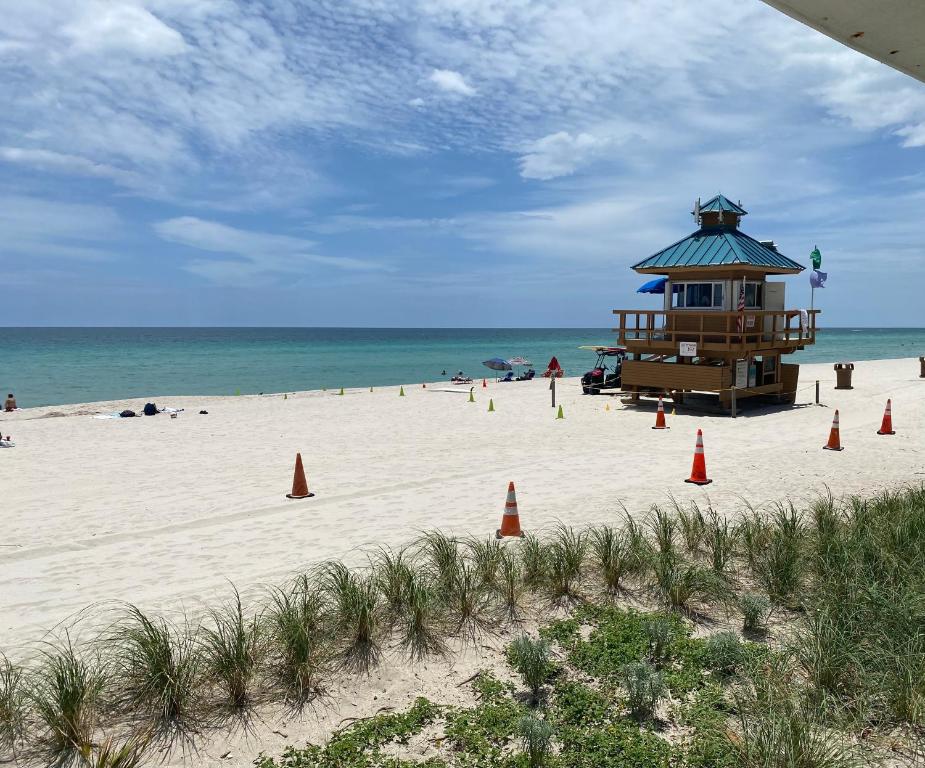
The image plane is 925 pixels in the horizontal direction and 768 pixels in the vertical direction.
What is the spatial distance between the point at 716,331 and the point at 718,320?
1.23 ft

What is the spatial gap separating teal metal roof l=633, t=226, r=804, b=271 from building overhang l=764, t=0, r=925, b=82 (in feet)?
47.7

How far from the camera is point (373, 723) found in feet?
12.7

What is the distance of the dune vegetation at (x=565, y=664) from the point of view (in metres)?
3.56

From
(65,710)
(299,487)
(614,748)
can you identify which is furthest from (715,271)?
(65,710)

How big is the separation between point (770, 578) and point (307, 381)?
46.2 m

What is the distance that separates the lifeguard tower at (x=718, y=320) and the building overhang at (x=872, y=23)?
567 inches

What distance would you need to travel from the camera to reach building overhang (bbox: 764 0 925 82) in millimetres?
4426

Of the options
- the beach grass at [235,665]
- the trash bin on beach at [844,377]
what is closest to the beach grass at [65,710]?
the beach grass at [235,665]

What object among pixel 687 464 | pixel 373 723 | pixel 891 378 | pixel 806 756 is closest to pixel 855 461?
pixel 687 464

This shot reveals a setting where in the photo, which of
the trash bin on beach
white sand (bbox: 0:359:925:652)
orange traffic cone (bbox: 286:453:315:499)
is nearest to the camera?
white sand (bbox: 0:359:925:652)

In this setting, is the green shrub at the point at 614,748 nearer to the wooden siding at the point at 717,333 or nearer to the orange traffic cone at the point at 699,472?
the orange traffic cone at the point at 699,472

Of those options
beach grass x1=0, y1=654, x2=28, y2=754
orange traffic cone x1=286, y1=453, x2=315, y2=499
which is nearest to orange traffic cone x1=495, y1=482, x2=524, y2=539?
orange traffic cone x1=286, y1=453, x2=315, y2=499

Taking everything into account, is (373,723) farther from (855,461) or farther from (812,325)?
(812,325)

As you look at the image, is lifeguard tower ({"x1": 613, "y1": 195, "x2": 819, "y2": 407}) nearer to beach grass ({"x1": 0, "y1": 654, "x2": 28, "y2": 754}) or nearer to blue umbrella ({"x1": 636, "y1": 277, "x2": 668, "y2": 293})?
blue umbrella ({"x1": 636, "y1": 277, "x2": 668, "y2": 293})
